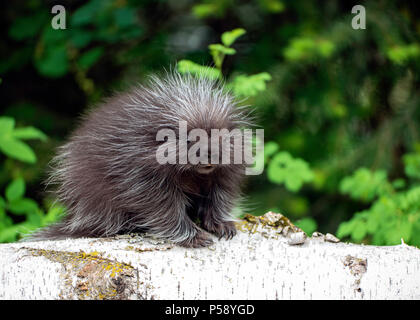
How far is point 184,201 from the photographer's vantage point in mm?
3127

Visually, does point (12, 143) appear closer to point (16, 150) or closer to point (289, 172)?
point (16, 150)

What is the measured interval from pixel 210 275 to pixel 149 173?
2.58 ft

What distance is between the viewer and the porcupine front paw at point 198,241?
9.66 ft

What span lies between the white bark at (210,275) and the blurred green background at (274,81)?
48.3 inches

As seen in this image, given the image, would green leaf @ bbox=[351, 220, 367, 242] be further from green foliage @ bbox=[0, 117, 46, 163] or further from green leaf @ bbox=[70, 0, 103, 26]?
green leaf @ bbox=[70, 0, 103, 26]

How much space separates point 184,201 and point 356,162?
2.29 meters

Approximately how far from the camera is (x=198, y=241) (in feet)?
9.80

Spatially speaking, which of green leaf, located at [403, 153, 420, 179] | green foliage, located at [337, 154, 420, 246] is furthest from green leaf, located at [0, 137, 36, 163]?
green leaf, located at [403, 153, 420, 179]

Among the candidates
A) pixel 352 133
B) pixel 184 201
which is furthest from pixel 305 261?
pixel 352 133

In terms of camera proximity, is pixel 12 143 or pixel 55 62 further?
pixel 55 62

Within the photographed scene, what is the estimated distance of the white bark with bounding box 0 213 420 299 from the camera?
7.89 ft

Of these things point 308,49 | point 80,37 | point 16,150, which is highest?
point 80,37

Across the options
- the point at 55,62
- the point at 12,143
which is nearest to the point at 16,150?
the point at 12,143
